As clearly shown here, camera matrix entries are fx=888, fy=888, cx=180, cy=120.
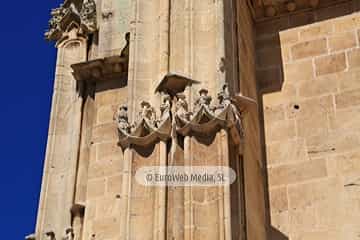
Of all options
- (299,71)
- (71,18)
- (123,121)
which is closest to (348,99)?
(299,71)

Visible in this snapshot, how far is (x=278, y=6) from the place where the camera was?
10.1 meters

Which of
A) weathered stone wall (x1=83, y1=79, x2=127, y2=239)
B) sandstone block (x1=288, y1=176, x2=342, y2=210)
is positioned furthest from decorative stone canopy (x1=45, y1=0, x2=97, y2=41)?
Result: sandstone block (x1=288, y1=176, x2=342, y2=210)

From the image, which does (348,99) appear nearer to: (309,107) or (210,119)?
(309,107)

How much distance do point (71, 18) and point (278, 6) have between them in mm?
2641

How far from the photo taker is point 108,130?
9586mm

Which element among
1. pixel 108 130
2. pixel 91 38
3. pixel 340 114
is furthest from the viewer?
pixel 91 38

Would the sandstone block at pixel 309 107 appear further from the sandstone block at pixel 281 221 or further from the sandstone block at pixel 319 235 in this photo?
the sandstone block at pixel 319 235

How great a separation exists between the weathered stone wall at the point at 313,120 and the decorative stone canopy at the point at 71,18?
6.85 ft

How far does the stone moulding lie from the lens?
32.9 ft

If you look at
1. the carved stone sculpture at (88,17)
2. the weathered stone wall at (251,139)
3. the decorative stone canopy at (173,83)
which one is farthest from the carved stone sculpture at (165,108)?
the carved stone sculpture at (88,17)

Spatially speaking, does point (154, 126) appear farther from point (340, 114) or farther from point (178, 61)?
point (340, 114)

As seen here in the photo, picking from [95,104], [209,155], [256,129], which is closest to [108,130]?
[95,104]

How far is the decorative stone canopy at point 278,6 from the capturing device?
999cm

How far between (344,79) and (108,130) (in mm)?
2563
